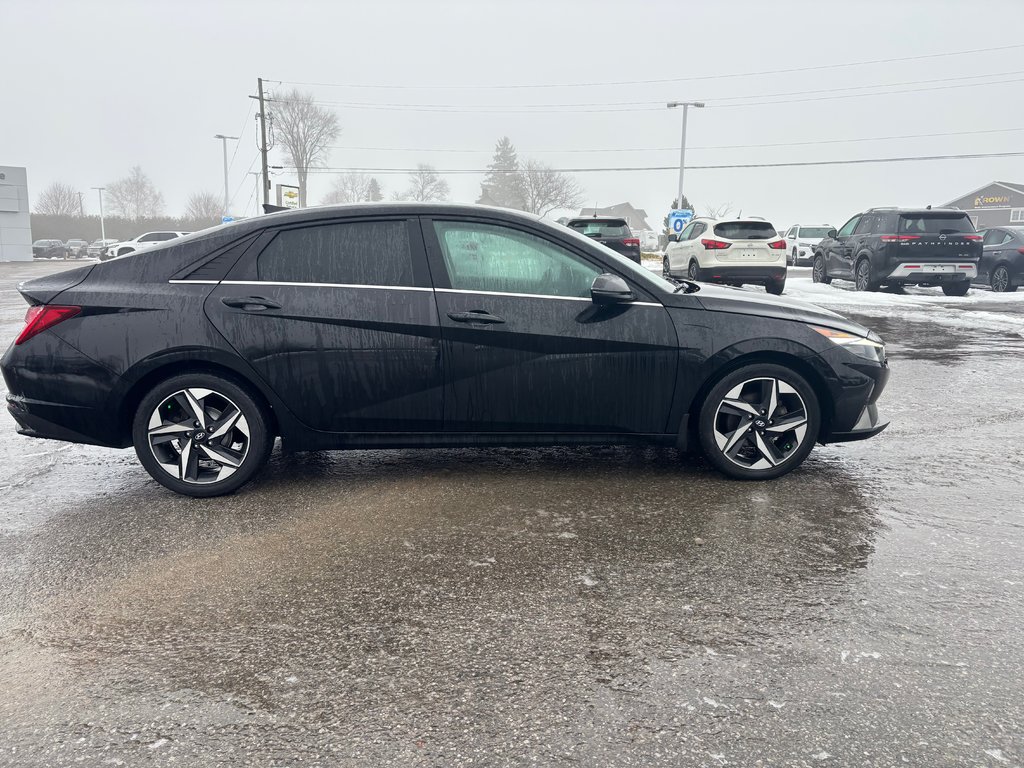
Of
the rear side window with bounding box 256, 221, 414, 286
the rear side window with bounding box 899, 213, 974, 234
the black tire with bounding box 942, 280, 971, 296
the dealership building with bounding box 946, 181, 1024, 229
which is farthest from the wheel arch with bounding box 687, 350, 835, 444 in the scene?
the dealership building with bounding box 946, 181, 1024, 229

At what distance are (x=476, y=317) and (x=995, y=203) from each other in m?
91.0

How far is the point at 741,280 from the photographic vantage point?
678 inches

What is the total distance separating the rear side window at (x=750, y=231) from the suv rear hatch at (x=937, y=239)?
8.22ft

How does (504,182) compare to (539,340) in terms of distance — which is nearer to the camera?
(539,340)

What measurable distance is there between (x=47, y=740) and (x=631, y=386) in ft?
10.1

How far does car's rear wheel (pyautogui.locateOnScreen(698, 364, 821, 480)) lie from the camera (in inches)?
177

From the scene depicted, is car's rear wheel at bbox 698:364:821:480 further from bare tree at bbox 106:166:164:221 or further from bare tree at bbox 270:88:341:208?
bare tree at bbox 106:166:164:221

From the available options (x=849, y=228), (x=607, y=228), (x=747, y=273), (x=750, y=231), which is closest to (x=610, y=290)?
(x=747, y=273)

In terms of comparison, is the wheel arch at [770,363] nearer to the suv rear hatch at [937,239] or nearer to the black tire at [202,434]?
the black tire at [202,434]

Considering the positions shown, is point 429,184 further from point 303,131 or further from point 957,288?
point 957,288

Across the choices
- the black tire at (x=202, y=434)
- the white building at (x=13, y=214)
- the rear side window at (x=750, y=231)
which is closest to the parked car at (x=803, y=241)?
the rear side window at (x=750, y=231)

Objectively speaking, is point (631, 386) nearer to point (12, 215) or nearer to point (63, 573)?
point (63, 573)

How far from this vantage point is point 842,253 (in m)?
19.2

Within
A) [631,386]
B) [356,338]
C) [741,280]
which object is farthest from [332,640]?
[741,280]
